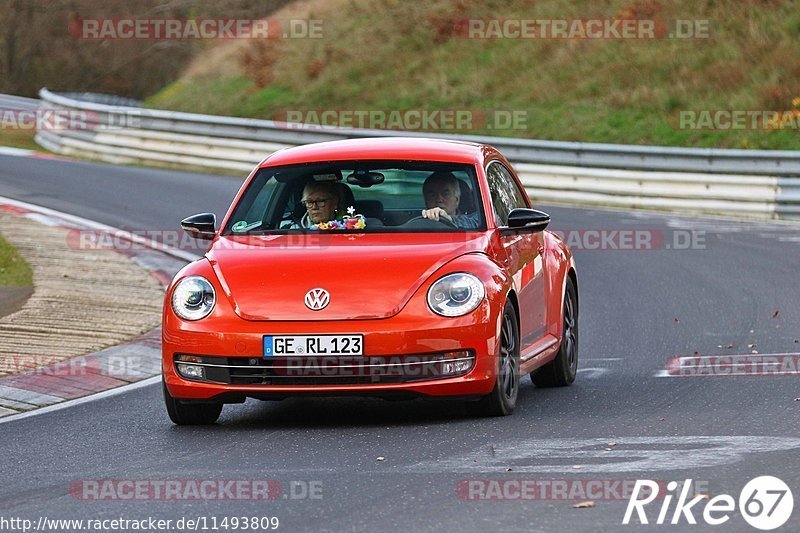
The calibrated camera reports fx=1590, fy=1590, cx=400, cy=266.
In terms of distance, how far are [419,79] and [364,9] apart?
5512 mm

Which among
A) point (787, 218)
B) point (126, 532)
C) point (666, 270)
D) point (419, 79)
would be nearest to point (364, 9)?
point (419, 79)

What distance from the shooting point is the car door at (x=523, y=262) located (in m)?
9.22

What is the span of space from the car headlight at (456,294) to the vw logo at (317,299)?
0.54 meters

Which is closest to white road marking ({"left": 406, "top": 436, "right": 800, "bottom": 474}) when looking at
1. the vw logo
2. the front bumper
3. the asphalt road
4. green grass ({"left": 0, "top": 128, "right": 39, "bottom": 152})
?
the asphalt road

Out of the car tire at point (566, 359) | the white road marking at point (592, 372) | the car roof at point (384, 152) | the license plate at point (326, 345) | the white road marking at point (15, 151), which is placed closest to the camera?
the license plate at point (326, 345)

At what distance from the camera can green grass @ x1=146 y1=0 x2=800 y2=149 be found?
2930cm

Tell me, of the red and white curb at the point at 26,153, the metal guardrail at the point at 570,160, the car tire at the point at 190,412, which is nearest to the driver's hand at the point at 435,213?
the car tire at the point at 190,412

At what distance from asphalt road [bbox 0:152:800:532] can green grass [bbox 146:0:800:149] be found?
16249mm

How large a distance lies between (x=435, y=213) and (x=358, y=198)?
21.0 inches

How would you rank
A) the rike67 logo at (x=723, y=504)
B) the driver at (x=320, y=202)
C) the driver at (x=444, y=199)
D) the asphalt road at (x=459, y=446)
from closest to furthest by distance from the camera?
the rike67 logo at (x=723, y=504) → the asphalt road at (x=459, y=446) → the driver at (x=444, y=199) → the driver at (x=320, y=202)

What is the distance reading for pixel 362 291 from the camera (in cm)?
833

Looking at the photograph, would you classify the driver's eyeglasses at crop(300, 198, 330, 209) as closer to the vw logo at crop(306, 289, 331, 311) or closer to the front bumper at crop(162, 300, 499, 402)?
the vw logo at crop(306, 289, 331, 311)

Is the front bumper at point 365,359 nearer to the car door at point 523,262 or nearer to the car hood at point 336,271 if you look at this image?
the car hood at point 336,271

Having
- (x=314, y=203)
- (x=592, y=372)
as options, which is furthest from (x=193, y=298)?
(x=592, y=372)
